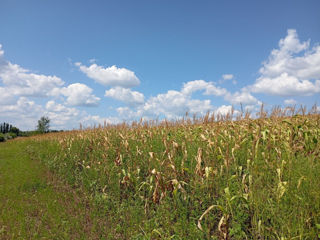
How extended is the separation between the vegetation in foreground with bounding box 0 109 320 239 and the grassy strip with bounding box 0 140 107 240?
35cm

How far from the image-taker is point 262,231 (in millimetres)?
3500

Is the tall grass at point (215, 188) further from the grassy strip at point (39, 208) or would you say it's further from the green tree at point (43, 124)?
the green tree at point (43, 124)

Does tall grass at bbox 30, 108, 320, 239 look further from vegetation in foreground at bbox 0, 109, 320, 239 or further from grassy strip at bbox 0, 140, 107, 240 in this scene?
grassy strip at bbox 0, 140, 107, 240

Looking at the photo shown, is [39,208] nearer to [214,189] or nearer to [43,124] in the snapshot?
[214,189]

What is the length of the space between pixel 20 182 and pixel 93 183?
252 cm

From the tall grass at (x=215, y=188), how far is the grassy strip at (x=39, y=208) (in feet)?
1.32

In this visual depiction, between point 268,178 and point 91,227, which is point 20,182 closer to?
point 91,227

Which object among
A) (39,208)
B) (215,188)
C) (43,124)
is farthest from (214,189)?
(43,124)

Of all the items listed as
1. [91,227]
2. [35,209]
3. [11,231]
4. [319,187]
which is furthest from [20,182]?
[319,187]

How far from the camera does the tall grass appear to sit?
11.8 feet

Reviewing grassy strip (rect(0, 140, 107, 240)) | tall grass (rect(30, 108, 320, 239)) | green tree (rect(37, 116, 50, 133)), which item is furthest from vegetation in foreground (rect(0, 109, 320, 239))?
green tree (rect(37, 116, 50, 133))

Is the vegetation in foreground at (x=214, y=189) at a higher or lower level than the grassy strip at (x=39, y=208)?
higher

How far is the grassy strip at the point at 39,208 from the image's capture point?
5.11 meters

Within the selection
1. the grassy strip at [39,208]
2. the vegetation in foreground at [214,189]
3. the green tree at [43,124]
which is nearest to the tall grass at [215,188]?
the vegetation in foreground at [214,189]
